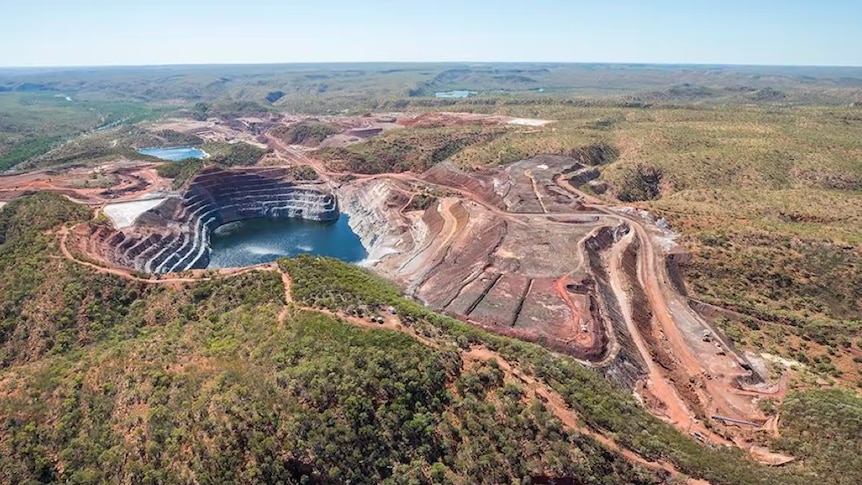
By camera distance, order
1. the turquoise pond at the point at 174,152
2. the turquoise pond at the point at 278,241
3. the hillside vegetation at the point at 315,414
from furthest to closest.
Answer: the turquoise pond at the point at 174,152
the turquoise pond at the point at 278,241
the hillside vegetation at the point at 315,414

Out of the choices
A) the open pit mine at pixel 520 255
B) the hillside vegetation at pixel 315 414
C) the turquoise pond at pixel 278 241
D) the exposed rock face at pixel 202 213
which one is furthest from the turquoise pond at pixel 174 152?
the hillside vegetation at pixel 315 414

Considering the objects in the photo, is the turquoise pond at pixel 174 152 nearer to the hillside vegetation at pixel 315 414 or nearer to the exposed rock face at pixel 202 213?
the exposed rock face at pixel 202 213

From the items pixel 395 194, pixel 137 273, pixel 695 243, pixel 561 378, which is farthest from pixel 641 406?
pixel 395 194

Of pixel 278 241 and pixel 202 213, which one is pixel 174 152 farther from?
pixel 278 241

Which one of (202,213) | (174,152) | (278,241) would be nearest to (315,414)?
(278,241)

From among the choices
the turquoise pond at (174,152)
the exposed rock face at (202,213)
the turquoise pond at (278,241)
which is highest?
the turquoise pond at (174,152)

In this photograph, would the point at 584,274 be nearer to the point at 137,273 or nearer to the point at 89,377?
the point at 89,377

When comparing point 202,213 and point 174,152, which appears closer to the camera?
point 202,213

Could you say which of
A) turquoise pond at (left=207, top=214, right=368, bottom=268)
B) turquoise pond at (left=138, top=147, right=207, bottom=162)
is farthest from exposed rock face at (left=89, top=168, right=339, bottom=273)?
turquoise pond at (left=138, top=147, right=207, bottom=162)
